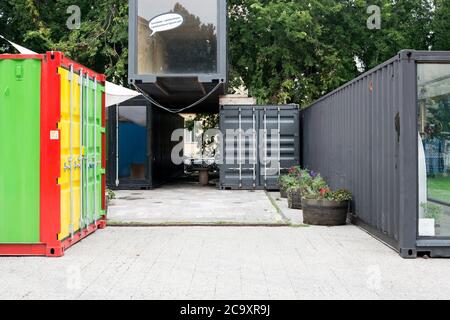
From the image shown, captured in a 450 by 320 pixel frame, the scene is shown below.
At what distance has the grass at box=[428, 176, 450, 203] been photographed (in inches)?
338

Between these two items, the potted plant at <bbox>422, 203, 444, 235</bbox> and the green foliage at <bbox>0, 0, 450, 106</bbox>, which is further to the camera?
the green foliage at <bbox>0, 0, 450, 106</bbox>

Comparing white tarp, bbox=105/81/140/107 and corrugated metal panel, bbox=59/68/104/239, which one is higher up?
white tarp, bbox=105/81/140/107

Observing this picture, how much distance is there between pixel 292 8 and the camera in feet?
76.7

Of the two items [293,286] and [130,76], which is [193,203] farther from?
[293,286]

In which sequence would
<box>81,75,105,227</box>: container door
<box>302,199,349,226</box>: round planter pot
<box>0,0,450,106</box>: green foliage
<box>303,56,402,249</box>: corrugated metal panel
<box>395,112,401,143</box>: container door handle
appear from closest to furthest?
<box>395,112,401,143</box>: container door handle, <box>303,56,402,249</box>: corrugated metal panel, <box>81,75,105,227</box>: container door, <box>302,199,349,226</box>: round planter pot, <box>0,0,450,106</box>: green foliage

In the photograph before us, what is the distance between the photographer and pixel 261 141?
804 inches

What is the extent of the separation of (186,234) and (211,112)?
18.4m

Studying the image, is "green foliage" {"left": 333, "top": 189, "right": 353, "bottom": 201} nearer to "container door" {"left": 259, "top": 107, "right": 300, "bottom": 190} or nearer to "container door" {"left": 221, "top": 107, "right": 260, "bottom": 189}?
"container door" {"left": 259, "top": 107, "right": 300, "bottom": 190}

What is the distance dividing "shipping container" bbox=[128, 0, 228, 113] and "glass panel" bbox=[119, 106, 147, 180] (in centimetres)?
393

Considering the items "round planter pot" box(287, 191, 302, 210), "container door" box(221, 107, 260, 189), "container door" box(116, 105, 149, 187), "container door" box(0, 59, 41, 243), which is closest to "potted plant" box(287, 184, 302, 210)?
"round planter pot" box(287, 191, 302, 210)

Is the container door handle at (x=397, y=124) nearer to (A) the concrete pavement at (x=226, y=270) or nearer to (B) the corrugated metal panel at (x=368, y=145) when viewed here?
(B) the corrugated metal panel at (x=368, y=145)

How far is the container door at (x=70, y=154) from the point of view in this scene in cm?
862
